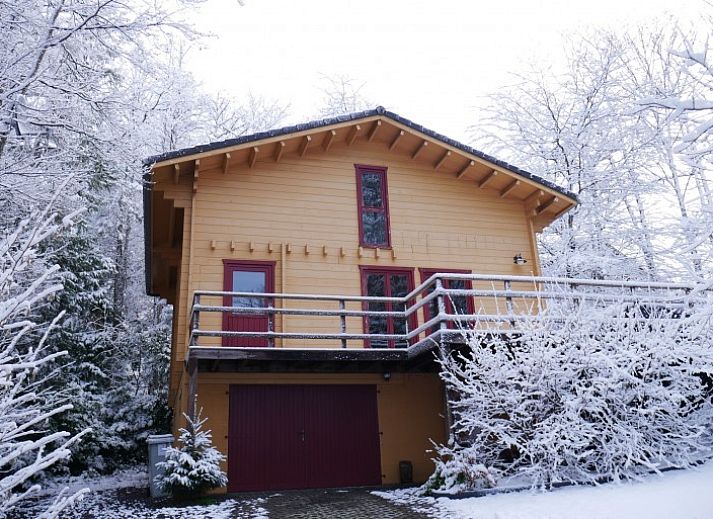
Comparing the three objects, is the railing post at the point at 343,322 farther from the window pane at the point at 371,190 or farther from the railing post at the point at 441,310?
the window pane at the point at 371,190

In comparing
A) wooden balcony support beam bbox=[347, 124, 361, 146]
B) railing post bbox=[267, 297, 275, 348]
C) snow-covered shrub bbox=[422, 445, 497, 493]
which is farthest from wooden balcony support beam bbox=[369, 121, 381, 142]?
snow-covered shrub bbox=[422, 445, 497, 493]

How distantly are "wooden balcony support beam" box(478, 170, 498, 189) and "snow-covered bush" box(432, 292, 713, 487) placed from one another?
6.06 metres

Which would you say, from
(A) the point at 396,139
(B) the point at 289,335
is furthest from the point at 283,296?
(A) the point at 396,139

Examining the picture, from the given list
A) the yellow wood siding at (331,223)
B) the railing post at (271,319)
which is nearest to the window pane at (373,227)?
the yellow wood siding at (331,223)

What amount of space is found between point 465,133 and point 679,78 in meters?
7.80

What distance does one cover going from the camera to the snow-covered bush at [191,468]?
10.7 m

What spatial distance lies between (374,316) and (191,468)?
466 cm

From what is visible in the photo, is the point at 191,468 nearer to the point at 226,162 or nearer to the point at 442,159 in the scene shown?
the point at 226,162

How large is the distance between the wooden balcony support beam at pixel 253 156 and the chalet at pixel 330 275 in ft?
0.17

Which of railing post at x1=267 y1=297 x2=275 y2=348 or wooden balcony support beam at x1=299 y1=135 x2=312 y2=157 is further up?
wooden balcony support beam at x1=299 y1=135 x2=312 y2=157

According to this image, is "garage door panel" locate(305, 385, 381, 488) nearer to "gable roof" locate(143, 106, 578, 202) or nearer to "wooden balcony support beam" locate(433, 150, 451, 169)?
"gable roof" locate(143, 106, 578, 202)

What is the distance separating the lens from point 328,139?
50.5 feet

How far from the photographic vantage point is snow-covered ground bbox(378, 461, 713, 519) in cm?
755

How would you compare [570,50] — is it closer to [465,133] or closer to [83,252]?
[465,133]
